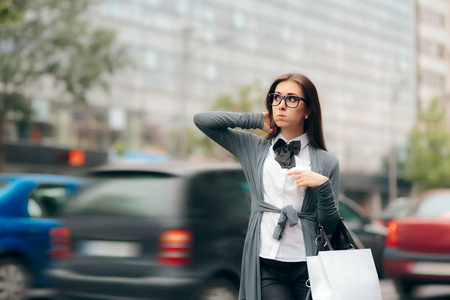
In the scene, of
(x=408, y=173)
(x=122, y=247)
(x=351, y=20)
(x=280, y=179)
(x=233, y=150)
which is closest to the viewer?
(x=280, y=179)

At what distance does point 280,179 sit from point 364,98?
5451 cm

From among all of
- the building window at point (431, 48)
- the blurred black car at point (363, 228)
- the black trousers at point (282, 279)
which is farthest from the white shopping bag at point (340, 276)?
the building window at point (431, 48)

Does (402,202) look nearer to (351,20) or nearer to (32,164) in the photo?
(32,164)

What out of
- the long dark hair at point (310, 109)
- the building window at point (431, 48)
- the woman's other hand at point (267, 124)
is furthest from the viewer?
the building window at point (431, 48)

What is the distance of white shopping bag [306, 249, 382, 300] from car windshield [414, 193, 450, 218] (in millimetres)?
5832

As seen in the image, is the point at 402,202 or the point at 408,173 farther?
the point at 408,173

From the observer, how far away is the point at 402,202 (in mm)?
18641

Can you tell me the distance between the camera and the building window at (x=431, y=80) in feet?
202

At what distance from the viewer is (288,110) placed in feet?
10.2

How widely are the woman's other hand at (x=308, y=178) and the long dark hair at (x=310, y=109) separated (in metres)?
0.33

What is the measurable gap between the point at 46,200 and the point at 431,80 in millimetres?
59012

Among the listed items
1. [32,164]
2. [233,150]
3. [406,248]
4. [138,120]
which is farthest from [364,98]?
[233,150]

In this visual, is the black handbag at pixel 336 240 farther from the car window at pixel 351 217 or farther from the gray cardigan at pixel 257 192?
the car window at pixel 351 217

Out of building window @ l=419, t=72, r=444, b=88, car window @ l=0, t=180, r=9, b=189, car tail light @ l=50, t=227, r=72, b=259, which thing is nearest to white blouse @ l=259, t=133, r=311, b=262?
car tail light @ l=50, t=227, r=72, b=259
